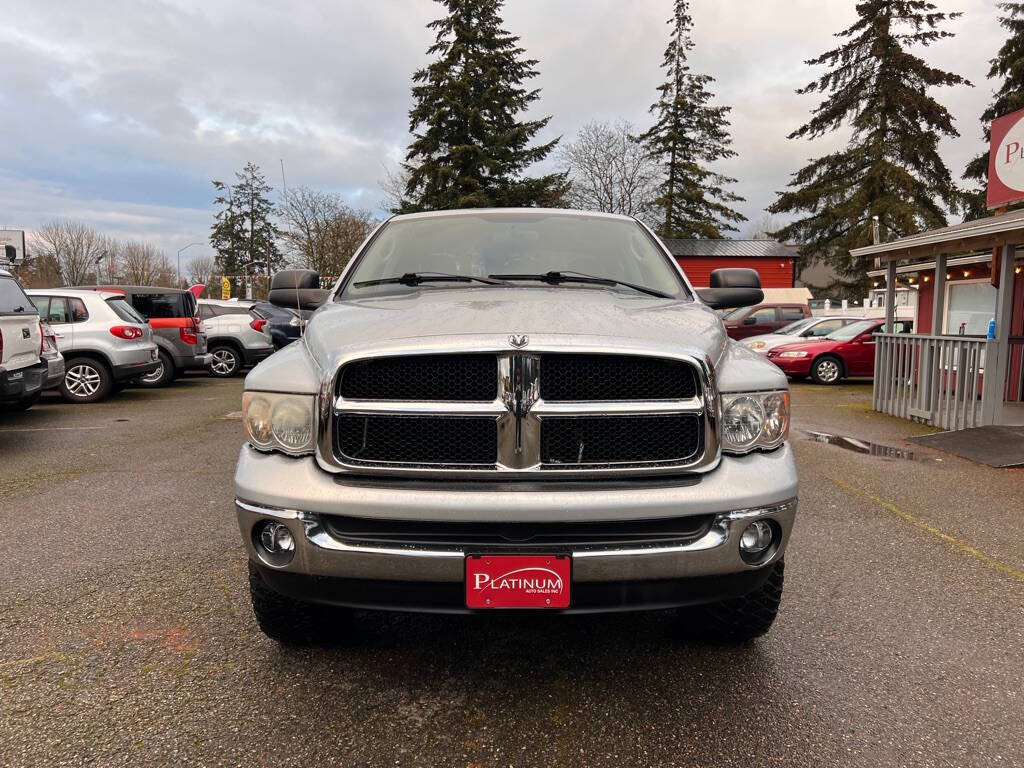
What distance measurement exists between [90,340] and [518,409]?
10.0 meters

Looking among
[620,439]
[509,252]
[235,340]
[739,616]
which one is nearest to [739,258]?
[235,340]

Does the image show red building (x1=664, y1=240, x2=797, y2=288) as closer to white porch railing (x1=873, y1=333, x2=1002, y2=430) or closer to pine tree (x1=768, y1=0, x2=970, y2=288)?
pine tree (x1=768, y1=0, x2=970, y2=288)

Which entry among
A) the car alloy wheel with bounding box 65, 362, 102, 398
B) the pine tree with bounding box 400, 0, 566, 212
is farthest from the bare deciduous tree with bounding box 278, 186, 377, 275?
the car alloy wheel with bounding box 65, 362, 102, 398

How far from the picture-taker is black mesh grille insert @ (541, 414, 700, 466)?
7.09ft

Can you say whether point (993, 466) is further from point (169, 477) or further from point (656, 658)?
point (169, 477)

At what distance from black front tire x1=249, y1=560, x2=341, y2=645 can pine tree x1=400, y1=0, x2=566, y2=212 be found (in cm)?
2547

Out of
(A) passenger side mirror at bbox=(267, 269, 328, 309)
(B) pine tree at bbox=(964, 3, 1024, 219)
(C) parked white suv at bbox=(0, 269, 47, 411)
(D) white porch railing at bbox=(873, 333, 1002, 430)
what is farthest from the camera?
(B) pine tree at bbox=(964, 3, 1024, 219)

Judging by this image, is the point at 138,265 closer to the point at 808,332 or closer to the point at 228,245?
the point at 228,245

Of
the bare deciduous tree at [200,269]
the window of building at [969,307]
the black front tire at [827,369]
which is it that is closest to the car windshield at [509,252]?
the window of building at [969,307]

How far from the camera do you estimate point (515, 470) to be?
2137mm

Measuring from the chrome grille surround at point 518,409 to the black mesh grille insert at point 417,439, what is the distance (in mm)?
19

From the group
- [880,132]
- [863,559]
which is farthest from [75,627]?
[880,132]

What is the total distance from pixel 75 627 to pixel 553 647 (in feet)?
6.64

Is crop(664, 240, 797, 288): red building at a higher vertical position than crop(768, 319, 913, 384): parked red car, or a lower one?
higher
